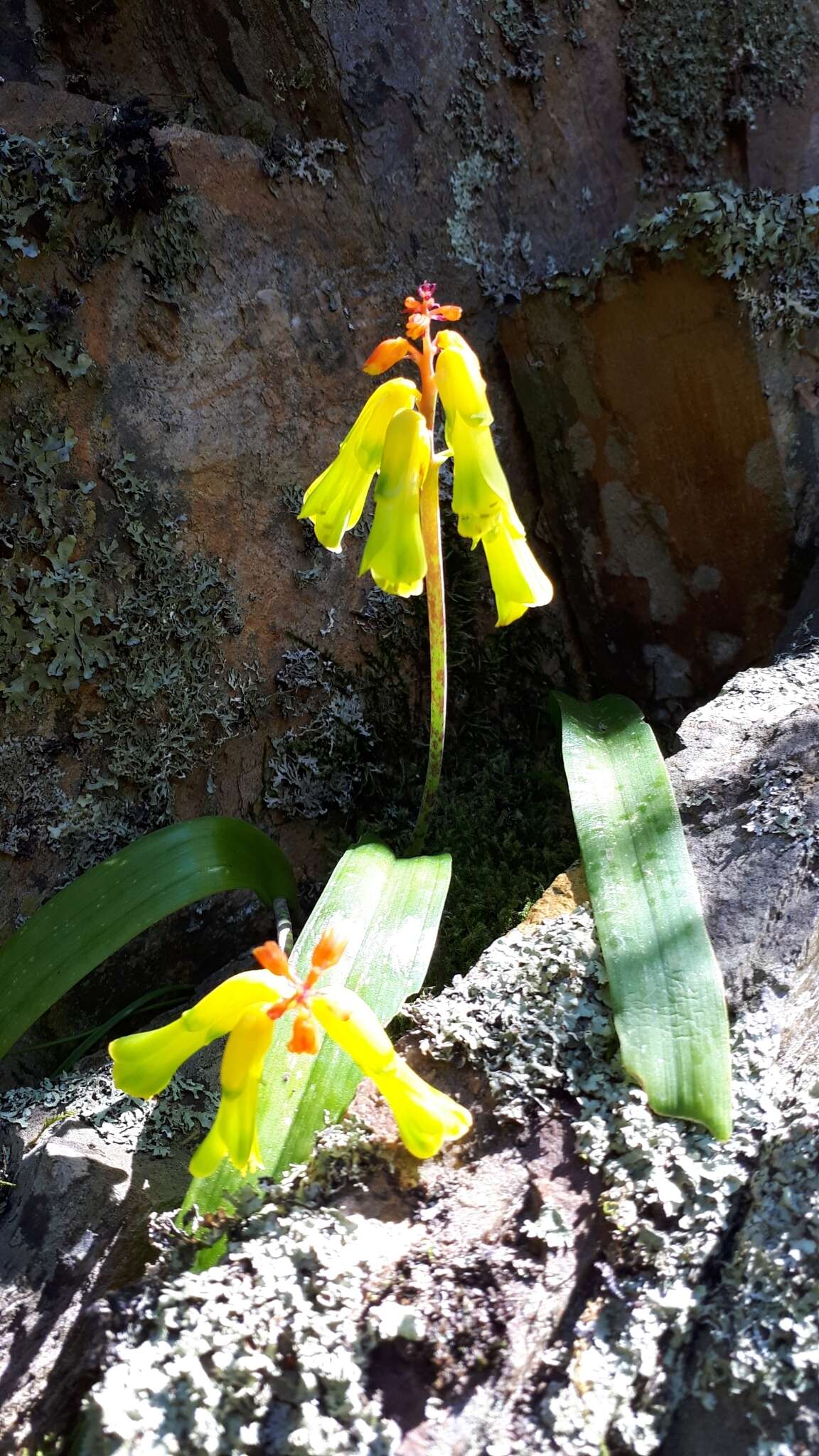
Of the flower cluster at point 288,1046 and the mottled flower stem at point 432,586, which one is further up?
the mottled flower stem at point 432,586

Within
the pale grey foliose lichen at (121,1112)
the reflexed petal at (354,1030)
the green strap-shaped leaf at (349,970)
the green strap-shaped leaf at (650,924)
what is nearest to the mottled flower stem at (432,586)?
the green strap-shaped leaf at (349,970)

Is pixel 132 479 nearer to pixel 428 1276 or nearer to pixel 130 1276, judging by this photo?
pixel 130 1276

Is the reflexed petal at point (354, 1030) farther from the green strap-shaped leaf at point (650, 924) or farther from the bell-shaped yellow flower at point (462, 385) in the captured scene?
the bell-shaped yellow flower at point (462, 385)

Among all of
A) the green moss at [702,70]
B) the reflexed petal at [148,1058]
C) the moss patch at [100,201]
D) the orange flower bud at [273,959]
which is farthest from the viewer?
the green moss at [702,70]

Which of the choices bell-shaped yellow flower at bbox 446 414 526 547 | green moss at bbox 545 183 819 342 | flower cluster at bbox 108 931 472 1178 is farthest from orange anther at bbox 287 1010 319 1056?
green moss at bbox 545 183 819 342

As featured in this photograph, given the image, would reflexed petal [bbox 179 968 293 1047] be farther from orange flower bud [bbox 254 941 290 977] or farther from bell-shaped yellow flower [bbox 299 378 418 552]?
bell-shaped yellow flower [bbox 299 378 418 552]

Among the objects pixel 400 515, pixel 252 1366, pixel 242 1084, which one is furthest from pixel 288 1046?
pixel 400 515
